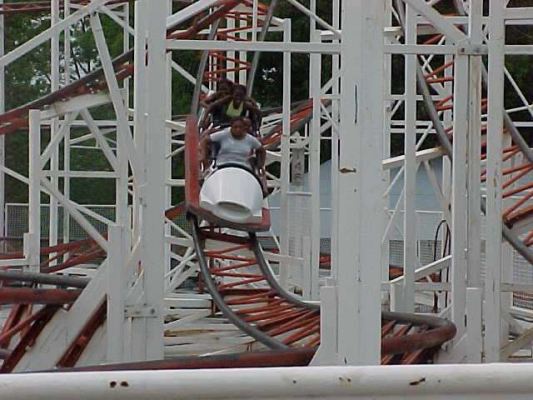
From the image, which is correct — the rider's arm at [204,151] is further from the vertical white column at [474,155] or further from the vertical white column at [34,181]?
the vertical white column at [474,155]

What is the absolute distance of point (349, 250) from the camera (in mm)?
3555

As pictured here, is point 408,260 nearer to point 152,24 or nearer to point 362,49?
point 152,24

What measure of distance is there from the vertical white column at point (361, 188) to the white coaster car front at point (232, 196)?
3683 millimetres

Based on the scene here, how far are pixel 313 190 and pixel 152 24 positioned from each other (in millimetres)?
3225

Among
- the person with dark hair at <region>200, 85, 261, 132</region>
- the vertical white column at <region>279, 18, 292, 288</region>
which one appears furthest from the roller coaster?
the vertical white column at <region>279, 18, 292, 288</region>

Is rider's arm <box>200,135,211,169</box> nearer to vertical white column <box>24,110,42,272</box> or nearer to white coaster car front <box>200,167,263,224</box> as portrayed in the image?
white coaster car front <box>200,167,263,224</box>

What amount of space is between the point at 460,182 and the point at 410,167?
67 cm

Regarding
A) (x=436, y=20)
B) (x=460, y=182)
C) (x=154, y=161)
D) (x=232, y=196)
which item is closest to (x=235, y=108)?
(x=232, y=196)

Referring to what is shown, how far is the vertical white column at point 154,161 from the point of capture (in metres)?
6.01

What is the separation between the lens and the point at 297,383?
2.04m

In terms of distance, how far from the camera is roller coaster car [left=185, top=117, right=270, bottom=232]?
7.27 meters

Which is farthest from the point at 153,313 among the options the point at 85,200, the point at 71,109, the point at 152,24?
the point at 85,200

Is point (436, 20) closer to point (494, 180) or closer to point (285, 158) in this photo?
point (494, 180)

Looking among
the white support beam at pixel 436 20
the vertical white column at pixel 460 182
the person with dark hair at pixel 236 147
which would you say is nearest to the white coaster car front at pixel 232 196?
the person with dark hair at pixel 236 147
